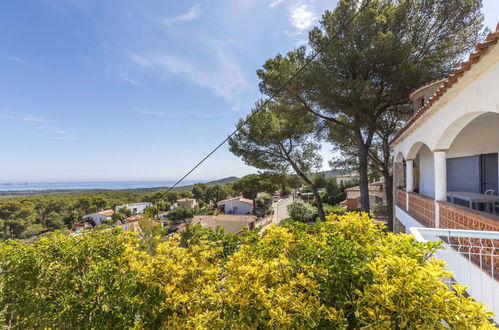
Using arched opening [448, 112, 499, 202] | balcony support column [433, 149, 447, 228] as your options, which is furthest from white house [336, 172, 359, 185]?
Answer: balcony support column [433, 149, 447, 228]

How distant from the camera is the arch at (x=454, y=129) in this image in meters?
4.35

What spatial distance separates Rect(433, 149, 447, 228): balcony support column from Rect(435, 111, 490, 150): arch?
0.68 ft

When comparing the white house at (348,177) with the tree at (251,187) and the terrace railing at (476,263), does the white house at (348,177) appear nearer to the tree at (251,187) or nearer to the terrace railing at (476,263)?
the terrace railing at (476,263)

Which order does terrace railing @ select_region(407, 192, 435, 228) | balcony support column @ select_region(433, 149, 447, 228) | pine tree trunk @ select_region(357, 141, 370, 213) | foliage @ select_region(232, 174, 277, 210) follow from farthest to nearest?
foliage @ select_region(232, 174, 277, 210) < pine tree trunk @ select_region(357, 141, 370, 213) < terrace railing @ select_region(407, 192, 435, 228) < balcony support column @ select_region(433, 149, 447, 228)

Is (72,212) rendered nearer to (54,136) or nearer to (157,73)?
(54,136)

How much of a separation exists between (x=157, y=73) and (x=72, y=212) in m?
57.2

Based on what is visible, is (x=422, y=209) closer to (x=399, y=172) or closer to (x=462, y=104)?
(x=462, y=104)

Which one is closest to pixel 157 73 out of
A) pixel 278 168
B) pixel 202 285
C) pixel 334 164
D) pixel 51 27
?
pixel 51 27

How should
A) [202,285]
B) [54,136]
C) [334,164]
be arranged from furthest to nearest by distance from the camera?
[54,136] < [334,164] < [202,285]

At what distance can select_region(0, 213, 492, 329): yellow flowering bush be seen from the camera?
147 cm

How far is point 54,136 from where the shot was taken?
34.4m

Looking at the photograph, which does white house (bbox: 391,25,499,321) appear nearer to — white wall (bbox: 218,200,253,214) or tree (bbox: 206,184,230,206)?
white wall (bbox: 218,200,253,214)

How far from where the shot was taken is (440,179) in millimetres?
5406

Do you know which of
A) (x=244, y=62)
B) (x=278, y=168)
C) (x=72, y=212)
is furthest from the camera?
(x=72, y=212)
